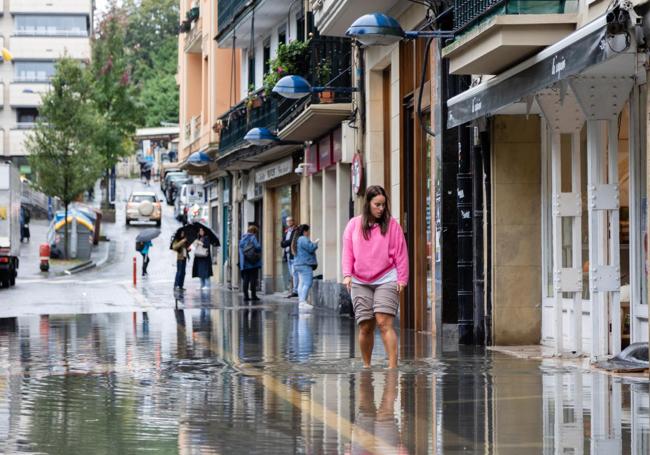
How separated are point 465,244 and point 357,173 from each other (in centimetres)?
826

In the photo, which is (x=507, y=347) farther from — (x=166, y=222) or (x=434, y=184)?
(x=166, y=222)

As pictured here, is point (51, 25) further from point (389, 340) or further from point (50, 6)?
point (389, 340)

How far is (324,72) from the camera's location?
28.3 m

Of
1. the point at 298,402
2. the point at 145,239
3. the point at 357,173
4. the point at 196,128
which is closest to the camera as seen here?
the point at 298,402

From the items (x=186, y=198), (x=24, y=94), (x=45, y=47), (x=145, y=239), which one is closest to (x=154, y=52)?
(x=45, y=47)

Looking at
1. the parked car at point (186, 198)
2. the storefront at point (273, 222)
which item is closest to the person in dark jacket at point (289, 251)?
the storefront at point (273, 222)

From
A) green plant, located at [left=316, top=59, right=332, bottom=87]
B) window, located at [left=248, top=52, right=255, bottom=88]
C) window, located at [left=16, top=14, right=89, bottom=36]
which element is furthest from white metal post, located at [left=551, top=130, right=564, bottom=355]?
window, located at [left=16, top=14, right=89, bottom=36]

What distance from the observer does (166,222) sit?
274 ft

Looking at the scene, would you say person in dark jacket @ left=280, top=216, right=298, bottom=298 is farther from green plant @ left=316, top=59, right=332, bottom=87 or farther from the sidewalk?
the sidewalk

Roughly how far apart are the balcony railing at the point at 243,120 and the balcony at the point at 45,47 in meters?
57.5

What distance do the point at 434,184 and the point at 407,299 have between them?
365 centimetres

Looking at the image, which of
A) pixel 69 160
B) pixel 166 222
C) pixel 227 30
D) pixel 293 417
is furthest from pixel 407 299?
pixel 166 222

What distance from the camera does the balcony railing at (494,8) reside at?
47.1ft

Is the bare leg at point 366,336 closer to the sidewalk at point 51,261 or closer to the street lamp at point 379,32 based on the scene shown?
the street lamp at point 379,32
